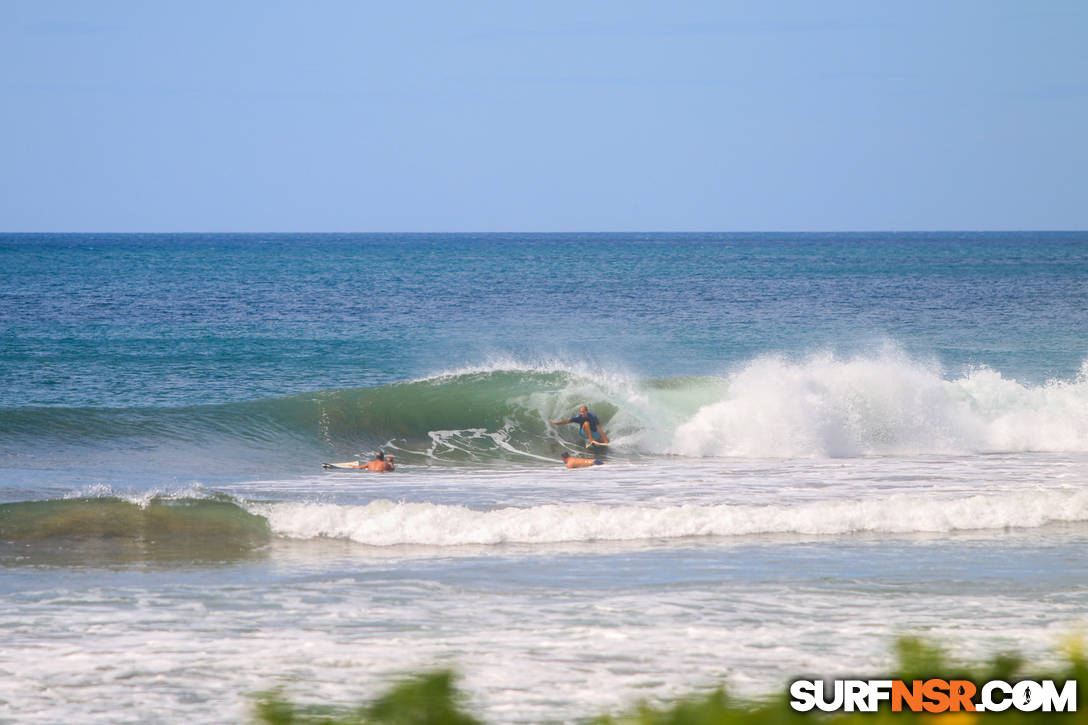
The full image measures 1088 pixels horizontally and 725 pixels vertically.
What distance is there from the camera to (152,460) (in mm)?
17781

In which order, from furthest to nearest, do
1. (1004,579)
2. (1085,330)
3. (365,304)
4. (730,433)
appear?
(365,304)
(1085,330)
(730,433)
(1004,579)

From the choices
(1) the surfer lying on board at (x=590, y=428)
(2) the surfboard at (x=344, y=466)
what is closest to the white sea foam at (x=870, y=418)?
(1) the surfer lying on board at (x=590, y=428)

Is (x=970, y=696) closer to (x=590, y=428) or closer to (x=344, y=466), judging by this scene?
(x=344, y=466)

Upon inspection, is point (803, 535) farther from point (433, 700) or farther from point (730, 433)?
point (433, 700)

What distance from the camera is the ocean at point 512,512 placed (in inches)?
280

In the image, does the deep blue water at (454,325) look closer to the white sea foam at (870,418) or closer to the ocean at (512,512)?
the ocean at (512,512)

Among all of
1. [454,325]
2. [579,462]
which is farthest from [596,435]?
[454,325]

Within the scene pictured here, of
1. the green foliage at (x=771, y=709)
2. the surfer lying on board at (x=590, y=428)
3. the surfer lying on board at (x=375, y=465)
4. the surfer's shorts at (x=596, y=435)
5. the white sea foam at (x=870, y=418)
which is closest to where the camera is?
the green foliage at (x=771, y=709)

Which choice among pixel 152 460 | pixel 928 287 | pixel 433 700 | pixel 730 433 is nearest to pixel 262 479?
pixel 152 460

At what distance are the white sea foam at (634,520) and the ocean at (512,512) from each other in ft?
0.12

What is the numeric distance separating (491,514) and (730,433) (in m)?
8.91

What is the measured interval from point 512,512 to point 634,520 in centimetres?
136

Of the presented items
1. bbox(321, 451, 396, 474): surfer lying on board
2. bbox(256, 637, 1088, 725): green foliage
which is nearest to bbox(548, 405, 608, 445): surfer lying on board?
bbox(321, 451, 396, 474): surfer lying on board

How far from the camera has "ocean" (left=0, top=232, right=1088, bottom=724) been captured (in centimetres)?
712
